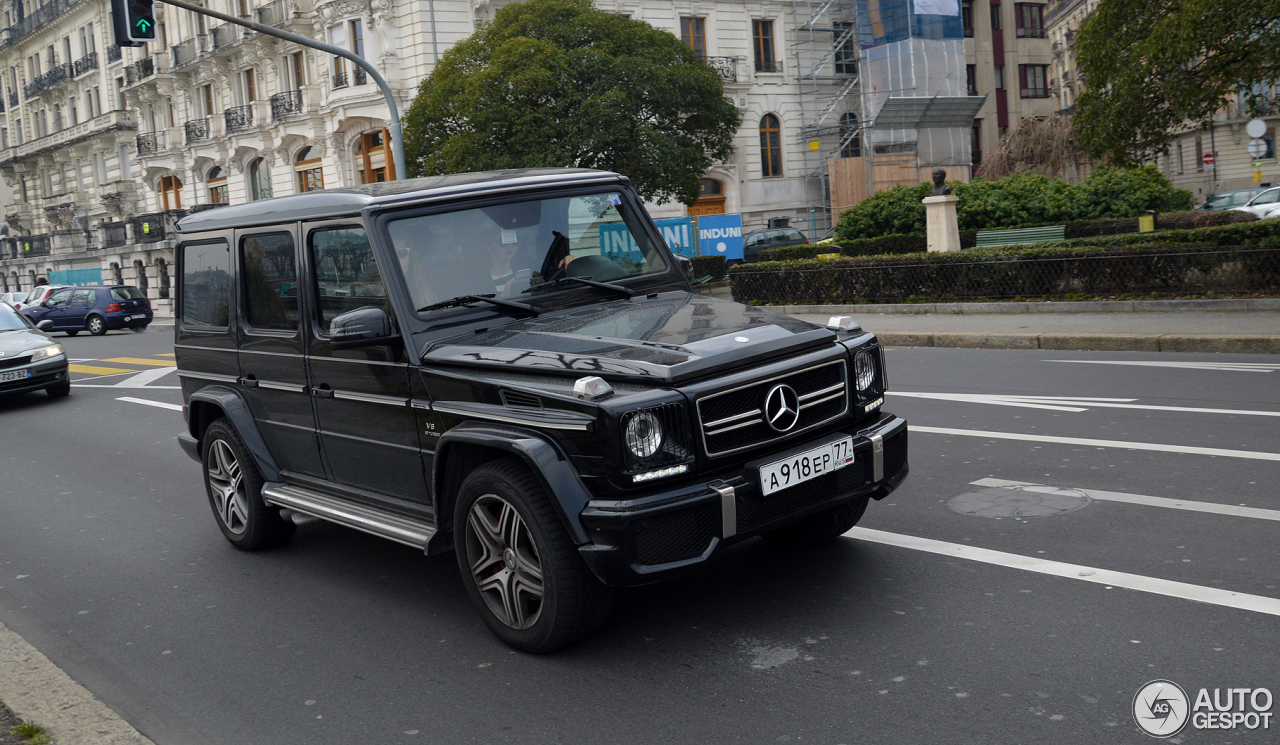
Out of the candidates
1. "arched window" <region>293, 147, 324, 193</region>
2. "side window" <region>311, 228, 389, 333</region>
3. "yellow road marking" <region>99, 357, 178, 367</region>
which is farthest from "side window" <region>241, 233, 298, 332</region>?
"arched window" <region>293, 147, 324, 193</region>

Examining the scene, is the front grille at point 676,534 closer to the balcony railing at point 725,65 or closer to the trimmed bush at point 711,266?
the trimmed bush at point 711,266

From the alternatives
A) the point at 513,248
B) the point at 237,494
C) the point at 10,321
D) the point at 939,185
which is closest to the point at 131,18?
the point at 10,321

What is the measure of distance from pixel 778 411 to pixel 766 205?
4717cm

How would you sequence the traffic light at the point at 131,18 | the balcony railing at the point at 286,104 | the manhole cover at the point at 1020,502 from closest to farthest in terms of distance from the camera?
1. the manhole cover at the point at 1020,502
2. the traffic light at the point at 131,18
3. the balcony railing at the point at 286,104

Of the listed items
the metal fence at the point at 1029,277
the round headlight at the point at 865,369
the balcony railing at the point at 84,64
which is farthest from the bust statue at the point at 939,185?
the balcony railing at the point at 84,64

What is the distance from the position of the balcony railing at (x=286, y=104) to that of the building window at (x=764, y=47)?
19676 mm

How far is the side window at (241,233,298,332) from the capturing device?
18.9ft

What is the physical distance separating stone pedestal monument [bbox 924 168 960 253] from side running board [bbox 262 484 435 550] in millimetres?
17343

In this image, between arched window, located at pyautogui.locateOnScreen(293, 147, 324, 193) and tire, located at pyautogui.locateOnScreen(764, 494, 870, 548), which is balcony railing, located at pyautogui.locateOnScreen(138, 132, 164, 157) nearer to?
arched window, located at pyautogui.locateOnScreen(293, 147, 324, 193)

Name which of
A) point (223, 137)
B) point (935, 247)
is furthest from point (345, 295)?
point (223, 137)

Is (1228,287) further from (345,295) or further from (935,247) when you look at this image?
(345,295)

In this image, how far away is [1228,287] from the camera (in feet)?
49.1

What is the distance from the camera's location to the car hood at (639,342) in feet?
14.1

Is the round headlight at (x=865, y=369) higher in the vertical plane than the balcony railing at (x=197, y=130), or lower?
lower
